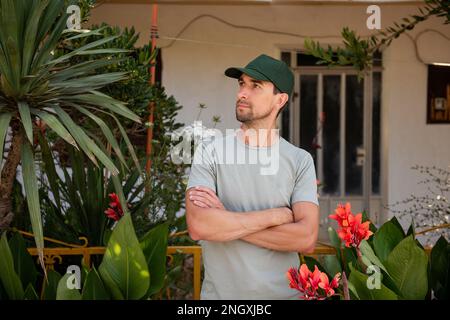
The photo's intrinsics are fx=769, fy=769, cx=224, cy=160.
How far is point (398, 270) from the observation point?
3.19m

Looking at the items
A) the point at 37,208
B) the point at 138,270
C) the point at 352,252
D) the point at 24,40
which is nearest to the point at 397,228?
the point at 352,252

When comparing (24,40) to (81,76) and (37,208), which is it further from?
(37,208)

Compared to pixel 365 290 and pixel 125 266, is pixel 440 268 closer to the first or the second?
pixel 365 290

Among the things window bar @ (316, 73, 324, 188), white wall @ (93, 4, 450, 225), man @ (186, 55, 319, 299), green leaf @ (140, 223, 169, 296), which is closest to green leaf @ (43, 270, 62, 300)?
green leaf @ (140, 223, 169, 296)

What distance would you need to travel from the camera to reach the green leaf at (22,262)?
11.6ft

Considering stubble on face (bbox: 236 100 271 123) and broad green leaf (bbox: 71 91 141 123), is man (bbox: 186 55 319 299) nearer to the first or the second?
stubble on face (bbox: 236 100 271 123)

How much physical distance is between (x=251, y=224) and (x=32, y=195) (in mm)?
901

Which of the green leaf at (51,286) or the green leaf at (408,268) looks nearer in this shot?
the green leaf at (408,268)

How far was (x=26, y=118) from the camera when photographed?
3.23 meters

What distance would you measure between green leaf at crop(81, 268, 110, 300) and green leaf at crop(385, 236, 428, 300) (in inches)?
46.8

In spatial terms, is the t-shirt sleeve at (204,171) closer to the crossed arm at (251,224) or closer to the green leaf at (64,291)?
the crossed arm at (251,224)

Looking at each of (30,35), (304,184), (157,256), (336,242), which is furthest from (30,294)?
(336,242)

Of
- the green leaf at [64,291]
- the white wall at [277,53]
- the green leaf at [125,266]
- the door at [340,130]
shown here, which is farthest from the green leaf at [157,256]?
the door at [340,130]

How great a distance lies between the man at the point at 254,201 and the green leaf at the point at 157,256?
0.23 meters
